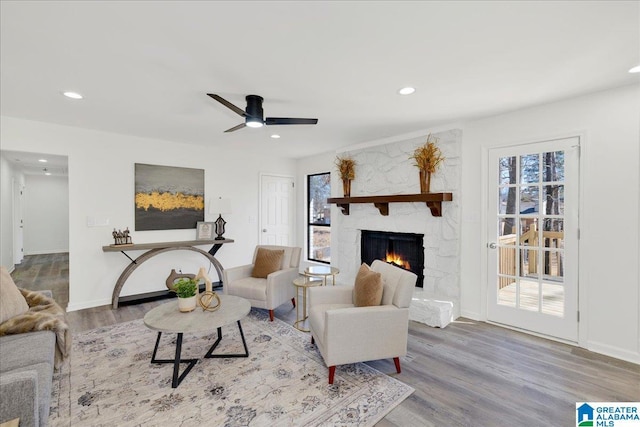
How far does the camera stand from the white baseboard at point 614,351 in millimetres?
2572

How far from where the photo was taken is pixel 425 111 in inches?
127

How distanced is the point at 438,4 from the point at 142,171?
430 centimetres

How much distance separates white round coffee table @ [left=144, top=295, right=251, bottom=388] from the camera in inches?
87.4

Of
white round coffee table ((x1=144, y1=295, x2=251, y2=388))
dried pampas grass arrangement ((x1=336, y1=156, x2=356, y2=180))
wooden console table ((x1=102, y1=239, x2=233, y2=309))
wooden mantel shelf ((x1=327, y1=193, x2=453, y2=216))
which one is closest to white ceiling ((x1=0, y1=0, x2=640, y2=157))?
wooden mantel shelf ((x1=327, y1=193, x2=453, y2=216))

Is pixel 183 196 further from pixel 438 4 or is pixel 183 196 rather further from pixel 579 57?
pixel 579 57

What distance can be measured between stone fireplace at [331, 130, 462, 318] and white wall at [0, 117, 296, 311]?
2.22 metres

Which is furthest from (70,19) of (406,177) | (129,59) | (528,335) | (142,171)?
(528,335)

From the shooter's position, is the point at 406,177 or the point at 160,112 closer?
the point at 160,112

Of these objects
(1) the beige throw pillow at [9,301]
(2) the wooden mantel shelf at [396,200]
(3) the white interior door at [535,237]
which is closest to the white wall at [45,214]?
(1) the beige throw pillow at [9,301]

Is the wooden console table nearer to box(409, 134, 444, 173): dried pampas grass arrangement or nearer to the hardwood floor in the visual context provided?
the hardwood floor

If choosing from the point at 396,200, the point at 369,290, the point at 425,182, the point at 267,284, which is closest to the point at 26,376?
the point at 369,290

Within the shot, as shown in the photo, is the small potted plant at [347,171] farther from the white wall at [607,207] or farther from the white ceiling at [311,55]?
the white wall at [607,207]

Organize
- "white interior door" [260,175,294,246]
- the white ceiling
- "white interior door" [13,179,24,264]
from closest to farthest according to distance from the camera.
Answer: the white ceiling → "white interior door" [260,175,294,246] → "white interior door" [13,179,24,264]

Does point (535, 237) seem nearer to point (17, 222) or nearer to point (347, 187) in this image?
point (347, 187)
